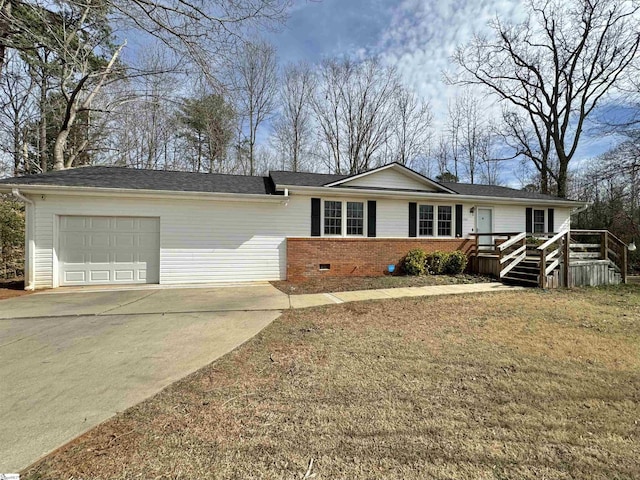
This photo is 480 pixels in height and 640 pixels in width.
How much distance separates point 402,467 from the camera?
191 cm

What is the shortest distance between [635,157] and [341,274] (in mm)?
12036

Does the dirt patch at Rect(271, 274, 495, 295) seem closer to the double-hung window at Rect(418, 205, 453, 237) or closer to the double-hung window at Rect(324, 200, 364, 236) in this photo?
the double-hung window at Rect(324, 200, 364, 236)

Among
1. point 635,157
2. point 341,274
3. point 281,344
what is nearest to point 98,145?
point 341,274

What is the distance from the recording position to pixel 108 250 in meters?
8.69

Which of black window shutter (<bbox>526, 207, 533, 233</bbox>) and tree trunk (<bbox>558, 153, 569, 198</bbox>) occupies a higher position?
tree trunk (<bbox>558, 153, 569, 198</bbox>)

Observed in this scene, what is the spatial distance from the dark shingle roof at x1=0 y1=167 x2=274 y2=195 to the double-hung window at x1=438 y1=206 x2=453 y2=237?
6.90 m

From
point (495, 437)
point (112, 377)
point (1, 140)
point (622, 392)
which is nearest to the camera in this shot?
point (495, 437)

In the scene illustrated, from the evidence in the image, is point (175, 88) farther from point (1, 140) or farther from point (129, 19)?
point (1, 140)

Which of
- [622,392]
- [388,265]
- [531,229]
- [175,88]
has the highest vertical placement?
[175,88]

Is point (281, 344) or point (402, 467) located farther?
point (281, 344)

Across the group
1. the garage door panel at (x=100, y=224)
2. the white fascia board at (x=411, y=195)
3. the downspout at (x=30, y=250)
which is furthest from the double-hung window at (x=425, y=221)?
the downspout at (x=30, y=250)

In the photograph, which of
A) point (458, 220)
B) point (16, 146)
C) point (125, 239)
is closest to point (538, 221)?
point (458, 220)

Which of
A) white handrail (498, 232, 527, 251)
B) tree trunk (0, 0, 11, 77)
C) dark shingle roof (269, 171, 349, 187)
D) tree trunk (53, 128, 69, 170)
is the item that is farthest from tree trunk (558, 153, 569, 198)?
tree trunk (53, 128, 69, 170)

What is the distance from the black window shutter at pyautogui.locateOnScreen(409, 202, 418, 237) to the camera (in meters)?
11.2
